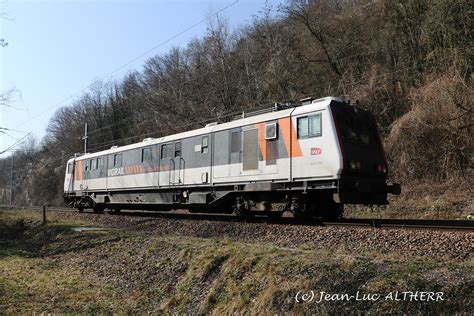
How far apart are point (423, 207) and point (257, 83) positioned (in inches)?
607

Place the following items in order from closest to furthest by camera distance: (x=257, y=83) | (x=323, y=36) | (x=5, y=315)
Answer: (x=5, y=315)
(x=323, y=36)
(x=257, y=83)

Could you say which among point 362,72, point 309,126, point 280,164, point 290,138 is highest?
point 362,72

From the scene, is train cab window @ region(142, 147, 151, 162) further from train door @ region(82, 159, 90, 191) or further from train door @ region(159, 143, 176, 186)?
train door @ region(82, 159, 90, 191)

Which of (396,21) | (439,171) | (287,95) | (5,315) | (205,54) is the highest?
(205,54)

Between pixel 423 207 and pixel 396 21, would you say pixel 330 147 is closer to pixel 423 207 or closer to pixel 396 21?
pixel 423 207

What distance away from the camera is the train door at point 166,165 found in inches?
680

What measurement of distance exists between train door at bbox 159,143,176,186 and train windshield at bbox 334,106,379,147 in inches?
308

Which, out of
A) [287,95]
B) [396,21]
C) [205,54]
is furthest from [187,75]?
[396,21]

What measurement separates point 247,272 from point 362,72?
18477 mm

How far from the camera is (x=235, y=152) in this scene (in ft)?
46.1

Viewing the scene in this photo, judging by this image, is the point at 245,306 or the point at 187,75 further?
the point at 187,75

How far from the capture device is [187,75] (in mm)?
38312

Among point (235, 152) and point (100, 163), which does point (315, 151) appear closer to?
point (235, 152)

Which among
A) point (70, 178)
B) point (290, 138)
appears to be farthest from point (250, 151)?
point (70, 178)
